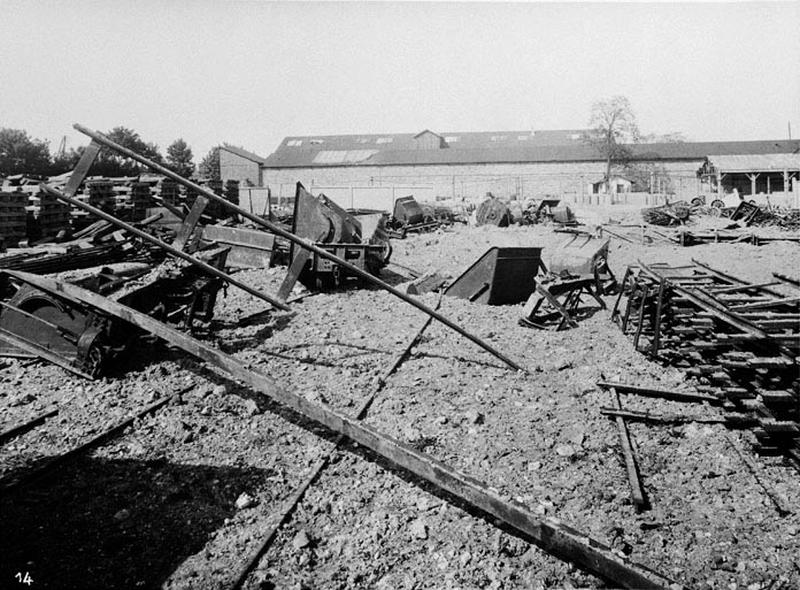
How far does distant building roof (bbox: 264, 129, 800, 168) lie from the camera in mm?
47406

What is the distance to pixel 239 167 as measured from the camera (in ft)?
173

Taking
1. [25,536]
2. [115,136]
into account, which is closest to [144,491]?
[25,536]

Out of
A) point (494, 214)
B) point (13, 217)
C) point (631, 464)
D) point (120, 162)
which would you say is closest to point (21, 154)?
point (120, 162)

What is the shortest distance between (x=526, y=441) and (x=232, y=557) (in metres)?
2.42

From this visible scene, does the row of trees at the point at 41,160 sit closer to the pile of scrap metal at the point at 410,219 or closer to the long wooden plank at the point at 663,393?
the pile of scrap metal at the point at 410,219

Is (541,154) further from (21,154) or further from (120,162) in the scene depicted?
(21,154)

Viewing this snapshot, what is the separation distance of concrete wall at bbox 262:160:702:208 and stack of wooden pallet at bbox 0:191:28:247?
1091 inches

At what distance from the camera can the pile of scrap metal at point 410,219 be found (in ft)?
69.8

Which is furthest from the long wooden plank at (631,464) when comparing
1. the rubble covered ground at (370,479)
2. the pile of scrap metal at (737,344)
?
the pile of scrap metal at (737,344)

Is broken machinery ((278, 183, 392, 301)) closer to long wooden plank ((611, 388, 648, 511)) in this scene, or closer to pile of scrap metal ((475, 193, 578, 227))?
long wooden plank ((611, 388, 648, 511))

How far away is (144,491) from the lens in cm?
371

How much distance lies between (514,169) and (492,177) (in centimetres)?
243

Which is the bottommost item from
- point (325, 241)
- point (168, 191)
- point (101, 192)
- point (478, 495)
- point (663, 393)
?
point (663, 393)

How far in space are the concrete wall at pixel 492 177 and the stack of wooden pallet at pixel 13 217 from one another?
2770cm
